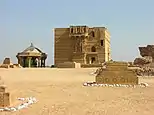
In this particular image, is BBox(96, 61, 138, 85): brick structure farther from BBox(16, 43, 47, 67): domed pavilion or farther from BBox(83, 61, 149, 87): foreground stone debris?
BBox(16, 43, 47, 67): domed pavilion

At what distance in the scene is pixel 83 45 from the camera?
54.1m

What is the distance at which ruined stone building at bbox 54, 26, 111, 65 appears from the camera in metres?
53.8

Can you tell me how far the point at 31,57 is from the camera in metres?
49.8

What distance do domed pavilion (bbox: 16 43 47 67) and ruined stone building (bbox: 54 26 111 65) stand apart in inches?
141

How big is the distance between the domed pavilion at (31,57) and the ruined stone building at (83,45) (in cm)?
359

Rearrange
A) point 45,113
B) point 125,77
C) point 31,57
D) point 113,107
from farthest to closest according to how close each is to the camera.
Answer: point 31,57, point 125,77, point 113,107, point 45,113

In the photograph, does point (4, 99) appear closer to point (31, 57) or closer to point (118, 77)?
point (118, 77)

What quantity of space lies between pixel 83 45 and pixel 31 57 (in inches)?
351

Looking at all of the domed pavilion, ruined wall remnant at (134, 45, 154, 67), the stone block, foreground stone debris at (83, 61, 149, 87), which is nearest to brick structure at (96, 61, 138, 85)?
foreground stone debris at (83, 61, 149, 87)

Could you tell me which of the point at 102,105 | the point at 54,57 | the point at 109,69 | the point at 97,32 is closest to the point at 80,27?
the point at 97,32

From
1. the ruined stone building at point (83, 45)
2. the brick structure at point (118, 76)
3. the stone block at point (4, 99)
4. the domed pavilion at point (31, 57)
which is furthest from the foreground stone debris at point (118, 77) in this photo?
the ruined stone building at point (83, 45)

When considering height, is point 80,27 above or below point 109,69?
above

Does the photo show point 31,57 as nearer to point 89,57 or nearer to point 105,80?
point 89,57

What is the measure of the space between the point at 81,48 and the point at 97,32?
11.7 ft
